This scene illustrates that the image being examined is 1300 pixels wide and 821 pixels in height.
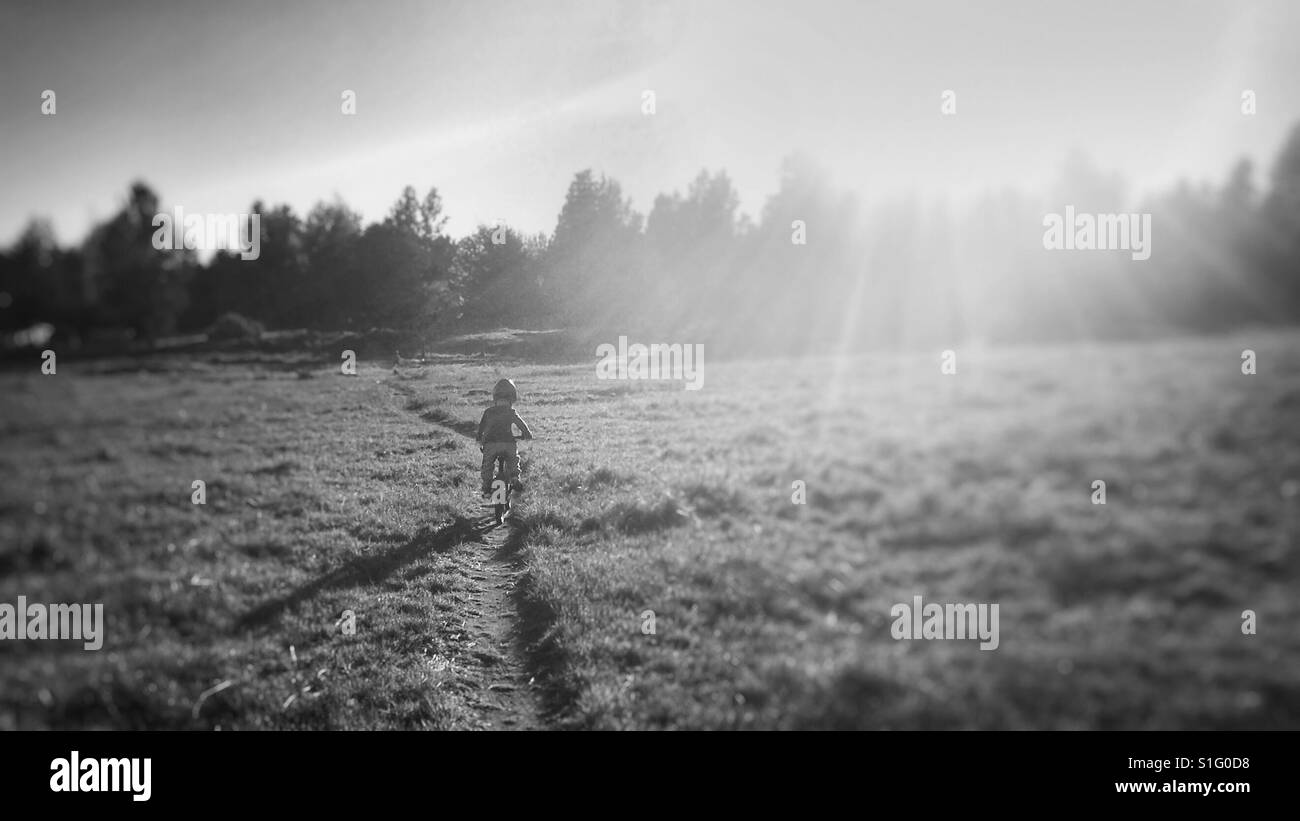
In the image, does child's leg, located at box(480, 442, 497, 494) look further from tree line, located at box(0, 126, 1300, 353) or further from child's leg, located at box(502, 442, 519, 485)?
tree line, located at box(0, 126, 1300, 353)

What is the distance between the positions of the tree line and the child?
140cm

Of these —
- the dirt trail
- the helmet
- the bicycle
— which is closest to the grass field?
the dirt trail

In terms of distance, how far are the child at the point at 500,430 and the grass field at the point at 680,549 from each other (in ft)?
1.32

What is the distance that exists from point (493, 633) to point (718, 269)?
8.03 metres

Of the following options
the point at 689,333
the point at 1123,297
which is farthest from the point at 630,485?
the point at 1123,297

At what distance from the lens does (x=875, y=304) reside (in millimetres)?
12688

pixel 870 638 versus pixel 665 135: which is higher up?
pixel 665 135

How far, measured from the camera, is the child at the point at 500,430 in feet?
31.4

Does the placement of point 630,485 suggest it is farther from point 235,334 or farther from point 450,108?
point 235,334

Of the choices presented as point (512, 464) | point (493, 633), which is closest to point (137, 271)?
point (512, 464)

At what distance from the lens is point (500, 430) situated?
31.4 feet

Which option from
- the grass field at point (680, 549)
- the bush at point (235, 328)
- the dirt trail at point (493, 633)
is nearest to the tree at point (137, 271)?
the bush at point (235, 328)
